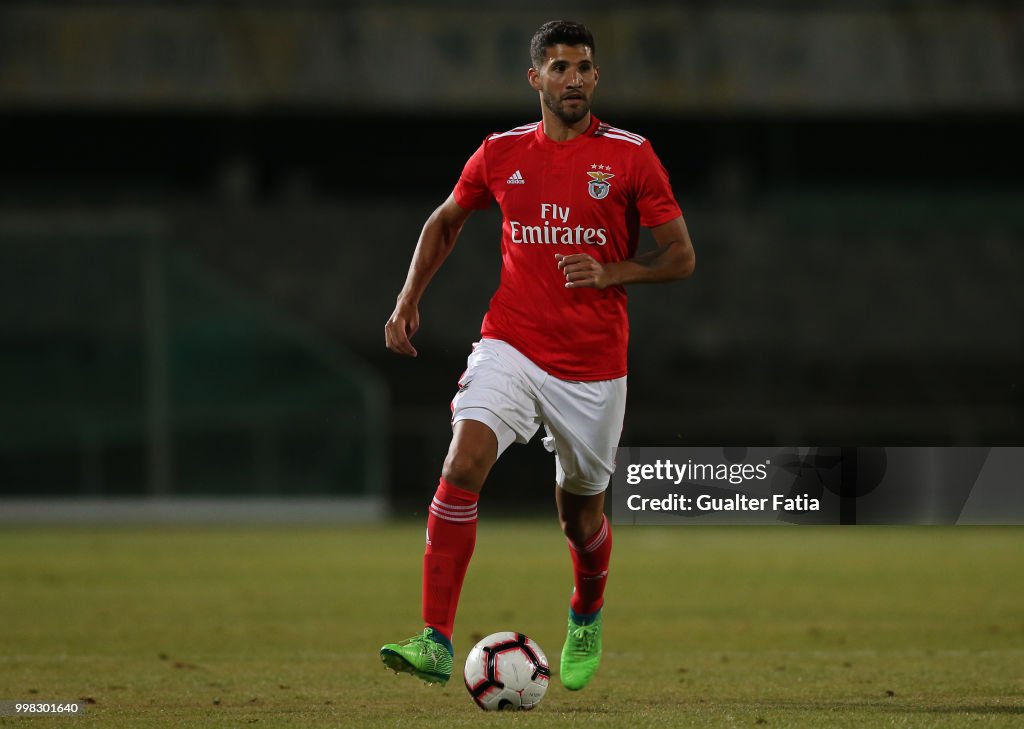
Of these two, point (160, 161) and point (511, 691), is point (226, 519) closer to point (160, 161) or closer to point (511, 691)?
point (160, 161)

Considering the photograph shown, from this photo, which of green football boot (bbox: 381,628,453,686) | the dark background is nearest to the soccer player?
green football boot (bbox: 381,628,453,686)

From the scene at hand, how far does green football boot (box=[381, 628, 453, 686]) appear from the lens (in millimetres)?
6152

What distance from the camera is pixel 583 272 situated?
6516 millimetres

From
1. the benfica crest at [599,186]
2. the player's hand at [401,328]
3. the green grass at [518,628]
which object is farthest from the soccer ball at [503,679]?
the benfica crest at [599,186]

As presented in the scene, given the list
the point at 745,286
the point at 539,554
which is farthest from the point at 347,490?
the point at 745,286

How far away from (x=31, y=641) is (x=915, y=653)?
485cm

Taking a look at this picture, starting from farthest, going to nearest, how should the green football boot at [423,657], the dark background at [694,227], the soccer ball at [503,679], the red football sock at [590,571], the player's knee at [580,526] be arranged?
1. the dark background at [694,227]
2. the red football sock at [590,571]
3. the player's knee at [580,526]
4. the soccer ball at [503,679]
5. the green football boot at [423,657]

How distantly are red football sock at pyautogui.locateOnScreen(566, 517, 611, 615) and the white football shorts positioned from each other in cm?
34

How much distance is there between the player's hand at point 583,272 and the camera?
6508mm

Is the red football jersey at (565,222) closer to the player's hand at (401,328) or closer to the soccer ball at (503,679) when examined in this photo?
the player's hand at (401,328)

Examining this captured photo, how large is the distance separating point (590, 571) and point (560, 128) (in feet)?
6.35

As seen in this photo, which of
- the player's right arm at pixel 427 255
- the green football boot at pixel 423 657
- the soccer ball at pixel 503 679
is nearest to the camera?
the green football boot at pixel 423 657

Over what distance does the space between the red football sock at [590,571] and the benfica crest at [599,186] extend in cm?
151

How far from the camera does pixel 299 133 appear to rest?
30.8 meters
